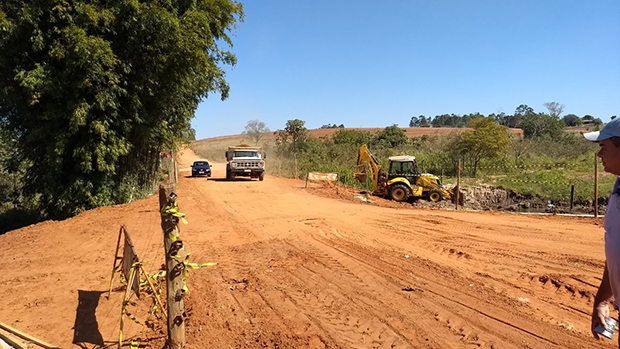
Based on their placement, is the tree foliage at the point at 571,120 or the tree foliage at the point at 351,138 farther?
the tree foliage at the point at 571,120

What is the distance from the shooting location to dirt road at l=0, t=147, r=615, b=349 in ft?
13.5

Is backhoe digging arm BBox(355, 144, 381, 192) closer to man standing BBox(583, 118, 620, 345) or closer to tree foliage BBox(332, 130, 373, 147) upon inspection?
man standing BBox(583, 118, 620, 345)

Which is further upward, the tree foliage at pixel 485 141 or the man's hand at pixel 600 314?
the tree foliage at pixel 485 141

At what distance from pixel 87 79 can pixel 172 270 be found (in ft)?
33.9

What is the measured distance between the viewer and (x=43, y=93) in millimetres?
11312

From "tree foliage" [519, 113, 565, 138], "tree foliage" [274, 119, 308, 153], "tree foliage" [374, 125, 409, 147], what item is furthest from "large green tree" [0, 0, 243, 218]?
"tree foliage" [519, 113, 565, 138]

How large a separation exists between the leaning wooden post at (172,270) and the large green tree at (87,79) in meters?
9.95

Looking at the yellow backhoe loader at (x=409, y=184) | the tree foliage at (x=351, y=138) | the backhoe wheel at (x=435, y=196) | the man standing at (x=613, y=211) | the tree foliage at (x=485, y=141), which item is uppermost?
the tree foliage at (x=351, y=138)

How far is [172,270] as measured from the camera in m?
3.44

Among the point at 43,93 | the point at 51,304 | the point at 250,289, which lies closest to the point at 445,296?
the point at 250,289

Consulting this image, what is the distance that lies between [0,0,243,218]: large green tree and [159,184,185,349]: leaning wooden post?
9.95 m

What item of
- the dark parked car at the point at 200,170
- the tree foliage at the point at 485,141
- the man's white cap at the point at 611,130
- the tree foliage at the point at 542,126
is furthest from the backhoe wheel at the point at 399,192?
the tree foliage at the point at 542,126

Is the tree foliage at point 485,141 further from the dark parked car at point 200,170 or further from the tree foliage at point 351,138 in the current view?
the dark parked car at point 200,170

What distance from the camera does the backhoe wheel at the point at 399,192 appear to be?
1598cm
